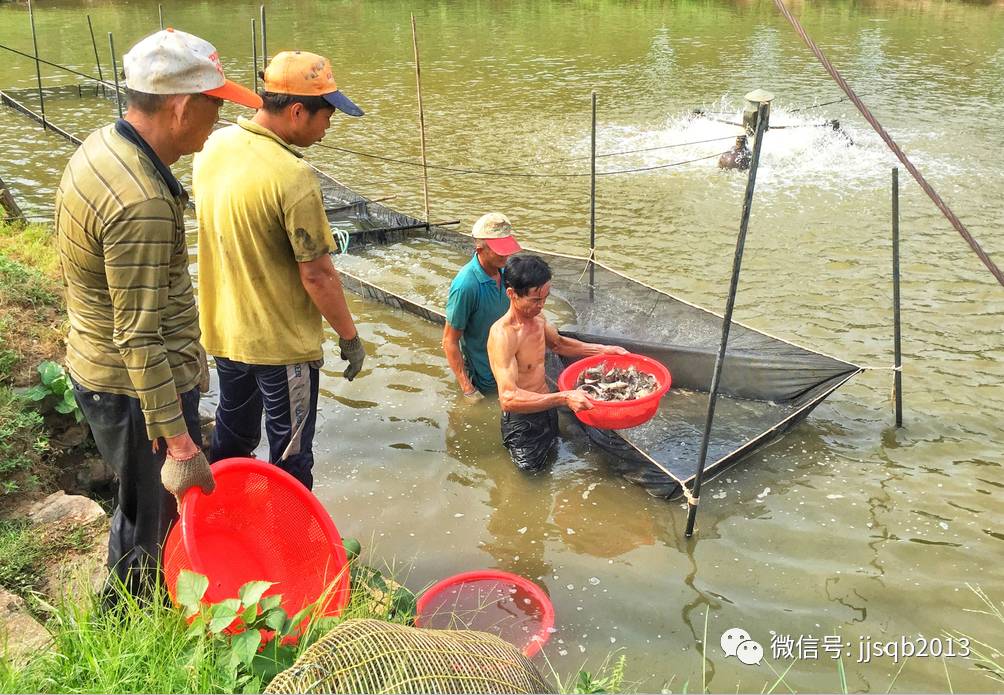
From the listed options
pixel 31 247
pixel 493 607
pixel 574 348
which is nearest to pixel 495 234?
pixel 574 348

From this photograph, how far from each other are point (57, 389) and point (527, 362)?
2.39 m

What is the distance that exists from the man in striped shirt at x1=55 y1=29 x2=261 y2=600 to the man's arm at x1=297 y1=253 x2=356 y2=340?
1.61 feet

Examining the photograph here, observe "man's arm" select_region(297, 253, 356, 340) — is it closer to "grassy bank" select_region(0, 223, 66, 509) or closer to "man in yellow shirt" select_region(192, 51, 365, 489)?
"man in yellow shirt" select_region(192, 51, 365, 489)

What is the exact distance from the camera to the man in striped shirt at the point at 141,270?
2.28m

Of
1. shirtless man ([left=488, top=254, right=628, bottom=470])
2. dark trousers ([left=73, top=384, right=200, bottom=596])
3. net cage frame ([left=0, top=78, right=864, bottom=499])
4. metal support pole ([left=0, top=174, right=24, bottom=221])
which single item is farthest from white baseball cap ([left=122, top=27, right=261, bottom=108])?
metal support pole ([left=0, top=174, right=24, bottom=221])

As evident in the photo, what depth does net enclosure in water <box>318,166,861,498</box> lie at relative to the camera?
4496mm

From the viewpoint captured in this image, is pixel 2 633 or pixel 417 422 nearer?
pixel 2 633

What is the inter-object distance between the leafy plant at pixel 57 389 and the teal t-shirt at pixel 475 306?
1983mm

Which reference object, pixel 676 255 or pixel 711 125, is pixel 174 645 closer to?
pixel 676 255

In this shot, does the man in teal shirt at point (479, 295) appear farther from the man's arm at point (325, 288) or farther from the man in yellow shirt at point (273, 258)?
the man's arm at point (325, 288)

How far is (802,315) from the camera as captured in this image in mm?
6711

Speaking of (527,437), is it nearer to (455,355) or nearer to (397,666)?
(455,355)

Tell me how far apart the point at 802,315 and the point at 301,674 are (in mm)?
5667

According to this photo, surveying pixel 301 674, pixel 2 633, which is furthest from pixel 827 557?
pixel 2 633
